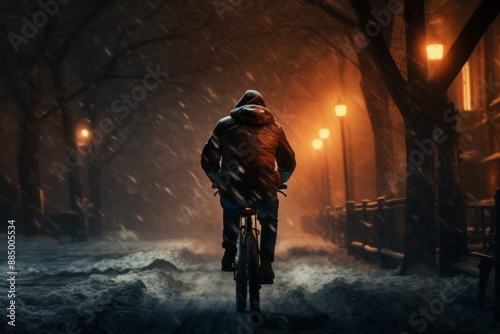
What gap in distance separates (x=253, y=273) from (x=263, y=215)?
0.69 meters

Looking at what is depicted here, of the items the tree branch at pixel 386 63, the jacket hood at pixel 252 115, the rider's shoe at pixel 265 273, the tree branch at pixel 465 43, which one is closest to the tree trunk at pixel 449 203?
the tree branch at pixel 465 43

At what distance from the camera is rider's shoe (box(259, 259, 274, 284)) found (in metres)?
6.09

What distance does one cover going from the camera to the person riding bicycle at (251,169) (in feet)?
20.3

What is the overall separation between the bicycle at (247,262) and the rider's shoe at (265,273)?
0.51ft

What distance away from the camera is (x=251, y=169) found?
6184mm

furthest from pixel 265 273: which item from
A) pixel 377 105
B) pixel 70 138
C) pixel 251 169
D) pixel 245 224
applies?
pixel 70 138

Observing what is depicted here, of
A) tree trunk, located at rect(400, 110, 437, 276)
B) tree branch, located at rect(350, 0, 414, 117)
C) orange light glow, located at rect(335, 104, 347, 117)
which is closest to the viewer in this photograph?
tree branch, located at rect(350, 0, 414, 117)

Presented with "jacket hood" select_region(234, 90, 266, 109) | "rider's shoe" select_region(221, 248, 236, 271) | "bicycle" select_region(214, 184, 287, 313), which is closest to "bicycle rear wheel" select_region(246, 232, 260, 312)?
"bicycle" select_region(214, 184, 287, 313)

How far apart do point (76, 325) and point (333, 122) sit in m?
29.8

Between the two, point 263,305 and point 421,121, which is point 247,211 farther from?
point 421,121

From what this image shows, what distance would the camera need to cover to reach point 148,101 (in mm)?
32969

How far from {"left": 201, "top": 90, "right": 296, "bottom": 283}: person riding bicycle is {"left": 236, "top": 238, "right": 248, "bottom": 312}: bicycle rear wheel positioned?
0.18 m

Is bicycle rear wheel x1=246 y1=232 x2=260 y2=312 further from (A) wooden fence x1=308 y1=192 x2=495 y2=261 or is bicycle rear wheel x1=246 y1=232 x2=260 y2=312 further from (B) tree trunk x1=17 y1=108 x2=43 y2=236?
(B) tree trunk x1=17 y1=108 x2=43 y2=236

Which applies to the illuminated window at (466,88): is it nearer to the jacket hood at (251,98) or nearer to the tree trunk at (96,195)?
the jacket hood at (251,98)
